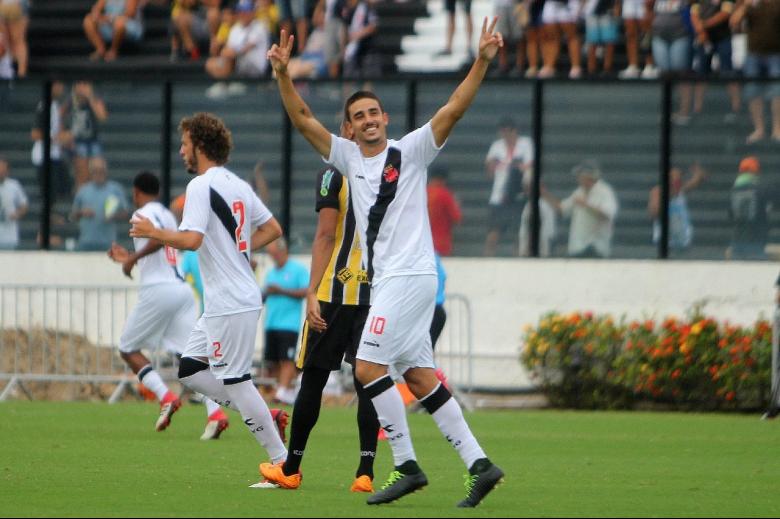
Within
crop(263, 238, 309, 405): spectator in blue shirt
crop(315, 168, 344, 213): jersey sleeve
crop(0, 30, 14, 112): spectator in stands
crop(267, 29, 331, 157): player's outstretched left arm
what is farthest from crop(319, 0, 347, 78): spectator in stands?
crop(267, 29, 331, 157): player's outstretched left arm

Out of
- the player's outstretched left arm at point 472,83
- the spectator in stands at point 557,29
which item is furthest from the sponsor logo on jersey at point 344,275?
the spectator in stands at point 557,29

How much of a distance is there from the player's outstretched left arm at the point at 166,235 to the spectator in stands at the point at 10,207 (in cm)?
1399

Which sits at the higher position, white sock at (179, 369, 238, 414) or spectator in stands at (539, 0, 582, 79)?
spectator in stands at (539, 0, 582, 79)

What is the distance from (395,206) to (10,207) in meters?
15.6

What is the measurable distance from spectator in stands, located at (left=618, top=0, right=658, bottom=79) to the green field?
619cm

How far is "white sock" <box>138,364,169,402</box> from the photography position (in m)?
15.5

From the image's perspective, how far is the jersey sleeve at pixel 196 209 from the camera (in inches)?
411

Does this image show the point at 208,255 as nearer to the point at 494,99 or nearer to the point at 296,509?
the point at 296,509

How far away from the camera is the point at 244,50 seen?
2414 centimetres

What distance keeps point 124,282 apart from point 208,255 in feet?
42.3

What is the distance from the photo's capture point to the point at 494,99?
22.4m

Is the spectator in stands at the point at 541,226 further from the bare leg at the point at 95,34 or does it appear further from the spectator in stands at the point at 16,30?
the spectator in stands at the point at 16,30

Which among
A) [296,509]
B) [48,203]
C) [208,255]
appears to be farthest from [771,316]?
[296,509]

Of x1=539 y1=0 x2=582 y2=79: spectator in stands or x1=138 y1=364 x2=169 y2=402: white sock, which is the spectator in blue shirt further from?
x1=138 y1=364 x2=169 y2=402: white sock
